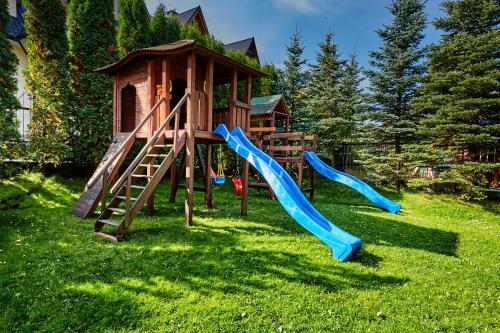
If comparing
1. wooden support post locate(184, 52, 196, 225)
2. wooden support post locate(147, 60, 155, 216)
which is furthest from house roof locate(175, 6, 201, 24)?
wooden support post locate(184, 52, 196, 225)

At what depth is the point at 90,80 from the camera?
→ 9906 millimetres

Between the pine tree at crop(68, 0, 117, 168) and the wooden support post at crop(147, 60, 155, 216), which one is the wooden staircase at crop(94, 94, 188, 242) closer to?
the wooden support post at crop(147, 60, 155, 216)

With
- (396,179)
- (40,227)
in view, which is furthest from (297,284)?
(396,179)

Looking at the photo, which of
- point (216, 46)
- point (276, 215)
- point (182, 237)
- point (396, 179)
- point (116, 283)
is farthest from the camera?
point (216, 46)

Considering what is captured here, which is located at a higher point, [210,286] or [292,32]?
[292,32]

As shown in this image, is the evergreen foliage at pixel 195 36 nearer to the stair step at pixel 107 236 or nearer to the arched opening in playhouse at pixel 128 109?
the arched opening in playhouse at pixel 128 109

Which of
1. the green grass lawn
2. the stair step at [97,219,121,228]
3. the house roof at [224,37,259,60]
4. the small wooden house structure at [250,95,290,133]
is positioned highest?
the house roof at [224,37,259,60]

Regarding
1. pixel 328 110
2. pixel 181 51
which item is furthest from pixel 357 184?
pixel 181 51

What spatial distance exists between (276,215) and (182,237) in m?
3.15

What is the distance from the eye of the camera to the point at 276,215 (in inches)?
315

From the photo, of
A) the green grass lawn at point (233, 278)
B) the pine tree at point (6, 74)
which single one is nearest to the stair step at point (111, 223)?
the green grass lawn at point (233, 278)

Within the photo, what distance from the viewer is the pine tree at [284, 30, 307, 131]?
18531mm

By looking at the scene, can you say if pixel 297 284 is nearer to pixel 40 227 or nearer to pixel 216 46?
pixel 40 227

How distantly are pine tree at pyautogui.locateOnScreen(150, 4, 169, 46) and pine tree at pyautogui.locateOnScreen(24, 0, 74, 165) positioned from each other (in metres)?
3.45
